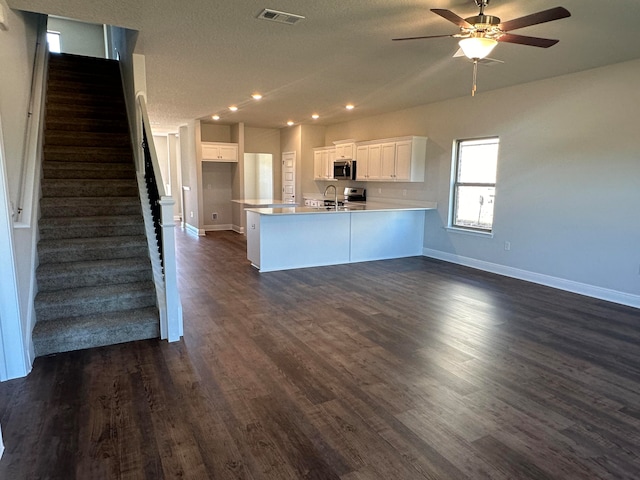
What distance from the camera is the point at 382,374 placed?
9.68 ft

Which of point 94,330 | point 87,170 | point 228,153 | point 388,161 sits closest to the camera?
point 94,330

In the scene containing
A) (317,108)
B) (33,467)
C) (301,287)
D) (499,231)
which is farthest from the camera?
(317,108)

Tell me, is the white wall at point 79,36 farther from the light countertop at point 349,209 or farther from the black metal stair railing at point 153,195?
the black metal stair railing at point 153,195

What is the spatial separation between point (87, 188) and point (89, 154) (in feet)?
2.19

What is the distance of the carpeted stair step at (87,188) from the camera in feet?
14.1

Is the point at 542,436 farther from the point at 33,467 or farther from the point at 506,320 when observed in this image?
the point at 33,467

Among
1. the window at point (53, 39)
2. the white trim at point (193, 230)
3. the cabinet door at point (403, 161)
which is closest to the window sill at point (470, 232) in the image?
the cabinet door at point (403, 161)

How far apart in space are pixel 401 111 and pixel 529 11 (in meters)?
4.49

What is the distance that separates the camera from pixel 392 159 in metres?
7.43

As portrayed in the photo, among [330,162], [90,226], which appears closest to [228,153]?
[330,162]

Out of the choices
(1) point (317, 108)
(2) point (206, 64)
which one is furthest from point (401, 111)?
(2) point (206, 64)

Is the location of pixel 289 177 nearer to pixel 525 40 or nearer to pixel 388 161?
pixel 388 161

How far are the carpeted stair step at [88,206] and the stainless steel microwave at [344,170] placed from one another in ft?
16.0

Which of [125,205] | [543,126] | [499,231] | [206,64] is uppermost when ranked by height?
[206,64]
